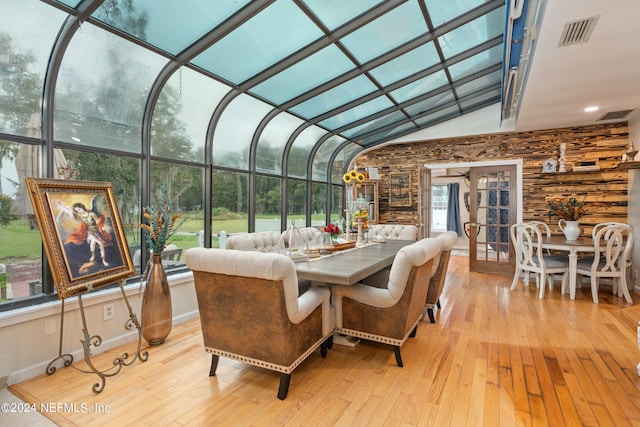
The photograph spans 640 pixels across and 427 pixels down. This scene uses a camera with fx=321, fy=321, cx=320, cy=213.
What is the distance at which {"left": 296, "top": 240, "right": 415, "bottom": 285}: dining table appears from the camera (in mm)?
2180

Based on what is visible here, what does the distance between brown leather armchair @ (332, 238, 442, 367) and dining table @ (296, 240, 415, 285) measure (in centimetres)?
20

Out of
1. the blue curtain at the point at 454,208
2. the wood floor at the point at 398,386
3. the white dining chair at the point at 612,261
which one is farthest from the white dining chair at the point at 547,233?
the blue curtain at the point at 454,208

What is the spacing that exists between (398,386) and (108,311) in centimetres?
244

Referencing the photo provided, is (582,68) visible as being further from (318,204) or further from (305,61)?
(318,204)

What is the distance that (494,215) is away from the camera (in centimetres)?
601

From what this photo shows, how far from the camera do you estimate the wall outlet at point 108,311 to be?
272 centimetres

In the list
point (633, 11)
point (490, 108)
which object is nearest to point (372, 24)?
point (633, 11)

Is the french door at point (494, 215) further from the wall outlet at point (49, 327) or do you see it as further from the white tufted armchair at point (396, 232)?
the wall outlet at point (49, 327)

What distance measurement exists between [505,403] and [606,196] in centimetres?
493

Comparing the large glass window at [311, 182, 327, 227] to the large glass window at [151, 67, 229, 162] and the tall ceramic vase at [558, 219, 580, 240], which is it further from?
the tall ceramic vase at [558, 219, 580, 240]

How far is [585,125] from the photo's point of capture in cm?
525

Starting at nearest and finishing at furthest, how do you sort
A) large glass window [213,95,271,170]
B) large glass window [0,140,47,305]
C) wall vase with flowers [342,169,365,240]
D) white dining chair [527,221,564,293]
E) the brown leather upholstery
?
large glass window [0,140,47,305] < the brown leather upholstery < wall vase with flowers [342,169,365,240] < large glass window [213,95,271,170] < white dining chair [527,221,564,293]

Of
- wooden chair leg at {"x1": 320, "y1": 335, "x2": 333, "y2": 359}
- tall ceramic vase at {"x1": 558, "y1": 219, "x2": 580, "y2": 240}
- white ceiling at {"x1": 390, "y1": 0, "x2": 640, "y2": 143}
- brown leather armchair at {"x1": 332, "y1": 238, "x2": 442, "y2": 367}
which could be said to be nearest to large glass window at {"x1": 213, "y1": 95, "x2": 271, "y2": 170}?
brown leather armchair at {"x1": 332, "y1": 238, "x2": 442, "y2": 367}

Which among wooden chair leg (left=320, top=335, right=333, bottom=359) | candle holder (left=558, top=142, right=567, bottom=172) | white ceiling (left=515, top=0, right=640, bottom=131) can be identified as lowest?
wooden chair leg (left=320, top=335, right=333, bottom=359)
